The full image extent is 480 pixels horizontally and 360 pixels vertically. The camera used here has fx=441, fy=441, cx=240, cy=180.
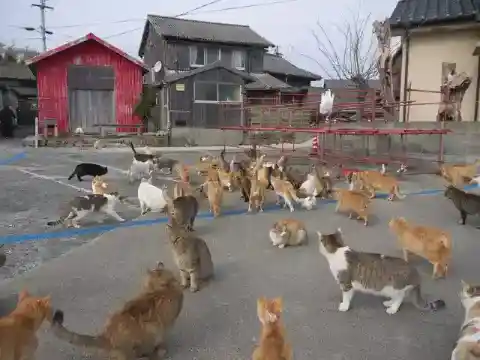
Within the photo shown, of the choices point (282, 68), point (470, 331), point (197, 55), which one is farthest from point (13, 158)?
point (282, 68)

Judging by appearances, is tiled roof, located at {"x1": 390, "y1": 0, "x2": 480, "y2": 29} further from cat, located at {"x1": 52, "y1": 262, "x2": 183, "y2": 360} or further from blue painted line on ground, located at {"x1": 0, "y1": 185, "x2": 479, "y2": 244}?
cat, located at {"x1": 52, "y1": 262, "x2": 183, "y2": 360}

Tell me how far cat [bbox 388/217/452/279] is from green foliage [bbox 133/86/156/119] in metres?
17.3

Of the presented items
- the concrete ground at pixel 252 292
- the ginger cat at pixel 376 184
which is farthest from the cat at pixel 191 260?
the ginger cat at pixel 376 184

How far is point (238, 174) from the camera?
721 centimetres

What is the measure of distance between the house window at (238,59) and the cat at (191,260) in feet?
78.8

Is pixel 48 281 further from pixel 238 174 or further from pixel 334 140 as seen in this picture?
pixel 334 140

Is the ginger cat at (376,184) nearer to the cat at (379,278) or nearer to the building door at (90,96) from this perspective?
the cat at (379,278)

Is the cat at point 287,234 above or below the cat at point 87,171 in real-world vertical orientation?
below

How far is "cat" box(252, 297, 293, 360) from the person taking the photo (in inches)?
80.9

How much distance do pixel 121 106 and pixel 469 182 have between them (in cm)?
1598

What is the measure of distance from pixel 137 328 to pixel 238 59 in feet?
84.0

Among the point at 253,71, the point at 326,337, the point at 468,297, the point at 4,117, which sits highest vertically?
the point at 253,71

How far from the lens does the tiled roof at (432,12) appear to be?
1138 centimetres

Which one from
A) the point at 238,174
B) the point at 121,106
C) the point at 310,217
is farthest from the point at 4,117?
the point at 310,217
